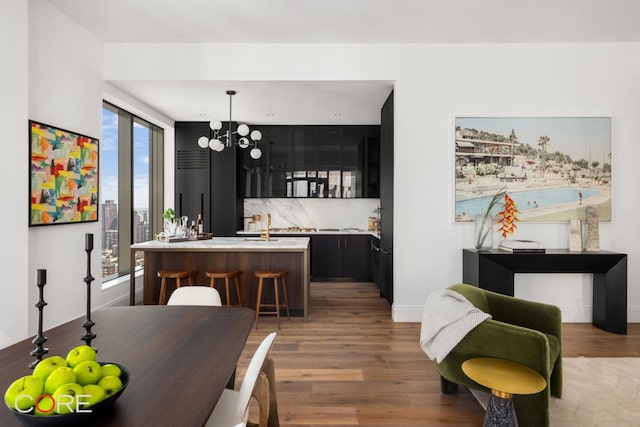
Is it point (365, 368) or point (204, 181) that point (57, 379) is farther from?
point (204, 181)

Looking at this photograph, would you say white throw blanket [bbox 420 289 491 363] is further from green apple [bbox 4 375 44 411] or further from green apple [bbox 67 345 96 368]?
green apple [bbox 4 375 44 411]

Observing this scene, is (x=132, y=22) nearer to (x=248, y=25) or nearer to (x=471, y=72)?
(x=248, y=25)

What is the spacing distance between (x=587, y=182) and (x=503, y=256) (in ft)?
4.57

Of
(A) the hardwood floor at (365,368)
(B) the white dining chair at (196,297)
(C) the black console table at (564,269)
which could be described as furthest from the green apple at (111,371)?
(C) the black console table at (564,269)

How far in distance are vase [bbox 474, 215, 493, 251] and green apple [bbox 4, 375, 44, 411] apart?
3.83 m

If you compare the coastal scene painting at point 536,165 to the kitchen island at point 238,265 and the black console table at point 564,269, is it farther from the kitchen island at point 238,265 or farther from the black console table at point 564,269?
the kitchen island at point 238,265

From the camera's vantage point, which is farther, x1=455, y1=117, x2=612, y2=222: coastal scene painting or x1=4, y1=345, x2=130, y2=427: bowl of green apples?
x1=455, y1=117, x2=612, y2=222: coastal scene painting

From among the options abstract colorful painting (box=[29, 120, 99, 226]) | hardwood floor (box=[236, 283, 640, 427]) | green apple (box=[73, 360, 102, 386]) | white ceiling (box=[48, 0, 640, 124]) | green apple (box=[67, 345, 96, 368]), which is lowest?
hardwood floor (box=[236, 283, 640, 427])

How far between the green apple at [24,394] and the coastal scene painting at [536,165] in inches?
155

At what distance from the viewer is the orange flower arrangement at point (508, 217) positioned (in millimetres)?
3871

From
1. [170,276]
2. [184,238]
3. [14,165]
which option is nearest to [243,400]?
[14,165]

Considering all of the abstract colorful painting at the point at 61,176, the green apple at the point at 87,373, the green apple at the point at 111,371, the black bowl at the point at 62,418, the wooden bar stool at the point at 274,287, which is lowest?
the wooden bar stool at the point at 274,287

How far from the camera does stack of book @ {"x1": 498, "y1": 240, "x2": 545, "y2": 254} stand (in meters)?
3.80

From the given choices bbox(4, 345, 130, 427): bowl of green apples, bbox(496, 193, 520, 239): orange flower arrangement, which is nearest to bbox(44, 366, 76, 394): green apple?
bbox(4, 345, 130, 427): bowl of green apples
